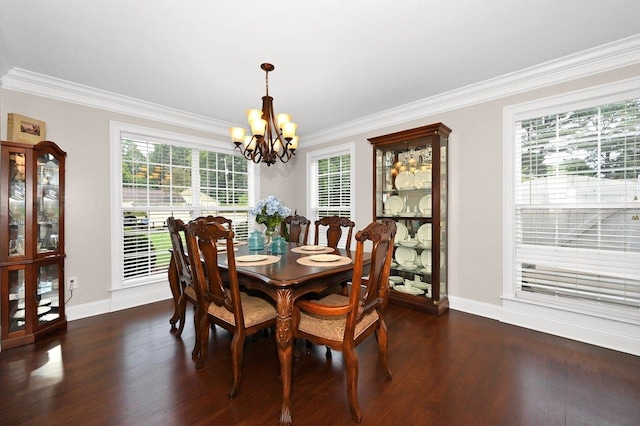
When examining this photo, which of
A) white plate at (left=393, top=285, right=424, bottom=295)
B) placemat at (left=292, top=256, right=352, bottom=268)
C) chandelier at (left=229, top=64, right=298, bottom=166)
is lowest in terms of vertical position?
white plate at (left=393, top=285, right=424, bottom=295)

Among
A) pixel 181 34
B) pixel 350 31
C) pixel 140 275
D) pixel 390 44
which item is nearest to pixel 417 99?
pixel 390 44

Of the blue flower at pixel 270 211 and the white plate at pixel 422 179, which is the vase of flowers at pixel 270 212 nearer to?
the blue flower at pixel 270 211

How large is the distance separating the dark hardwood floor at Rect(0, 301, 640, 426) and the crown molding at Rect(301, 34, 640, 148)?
2.52m

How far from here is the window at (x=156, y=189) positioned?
3475 millimetres

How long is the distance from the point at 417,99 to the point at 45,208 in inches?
171

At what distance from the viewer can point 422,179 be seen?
343cm

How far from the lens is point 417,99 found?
11.5ft

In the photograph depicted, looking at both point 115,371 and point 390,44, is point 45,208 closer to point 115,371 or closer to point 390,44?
point 115,371

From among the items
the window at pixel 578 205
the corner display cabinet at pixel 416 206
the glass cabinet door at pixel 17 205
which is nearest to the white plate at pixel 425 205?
the corner display cabinet at pixel 416 206

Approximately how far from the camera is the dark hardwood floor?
1634 millimetres

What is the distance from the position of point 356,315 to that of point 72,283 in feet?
11.0

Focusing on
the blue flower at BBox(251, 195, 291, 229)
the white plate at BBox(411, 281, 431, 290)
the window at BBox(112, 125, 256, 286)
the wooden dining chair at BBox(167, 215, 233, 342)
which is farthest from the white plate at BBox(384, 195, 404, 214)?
the window at BBox(112, 125, 256, 286)

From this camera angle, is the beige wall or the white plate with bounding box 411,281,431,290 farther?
the white plate with bounding box 411,281,431,290

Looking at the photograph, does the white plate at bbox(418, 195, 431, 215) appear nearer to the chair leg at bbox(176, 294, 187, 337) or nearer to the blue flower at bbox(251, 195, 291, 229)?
the blue flower at bbox(251, 195, 291, 229)
